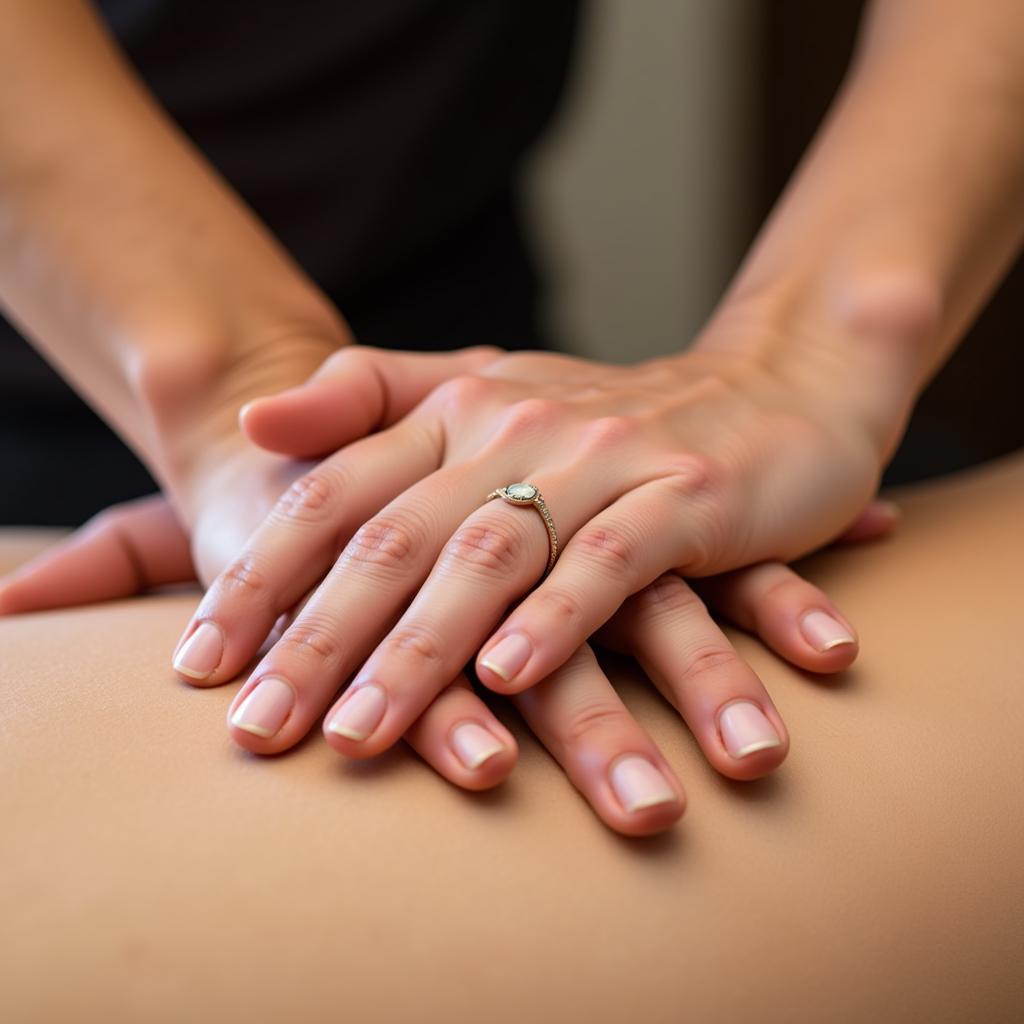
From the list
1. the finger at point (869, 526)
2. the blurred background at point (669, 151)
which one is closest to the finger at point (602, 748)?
the finger at point (869, 526)

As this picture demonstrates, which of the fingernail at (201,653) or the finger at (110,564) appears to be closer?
the fingernail at (201,653)

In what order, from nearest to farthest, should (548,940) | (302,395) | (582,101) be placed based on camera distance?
(548,940), (302,395), (582,101)

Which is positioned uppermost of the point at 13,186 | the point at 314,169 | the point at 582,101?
the point at 13,186

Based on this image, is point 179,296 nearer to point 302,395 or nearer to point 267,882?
point 302,395

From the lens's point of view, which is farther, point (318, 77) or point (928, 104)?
point (318, 77)

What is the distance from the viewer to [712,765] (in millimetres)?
491

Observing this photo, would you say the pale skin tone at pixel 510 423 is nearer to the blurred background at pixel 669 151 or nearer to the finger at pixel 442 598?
the finger at pixel 442 598

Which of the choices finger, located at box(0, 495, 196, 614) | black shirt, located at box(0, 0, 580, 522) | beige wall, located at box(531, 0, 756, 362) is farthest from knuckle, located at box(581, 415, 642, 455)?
beige wall, located at box(531, 0, 756, 362)

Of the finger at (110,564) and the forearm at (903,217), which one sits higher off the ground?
the forearm at (903,217)

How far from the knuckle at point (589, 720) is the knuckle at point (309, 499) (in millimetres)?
182

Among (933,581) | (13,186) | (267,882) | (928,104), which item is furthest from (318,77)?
(267,882)

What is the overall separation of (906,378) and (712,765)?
0.35 m

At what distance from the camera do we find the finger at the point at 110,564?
2.36ft

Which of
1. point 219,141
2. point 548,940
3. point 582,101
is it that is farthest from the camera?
point 582,101
